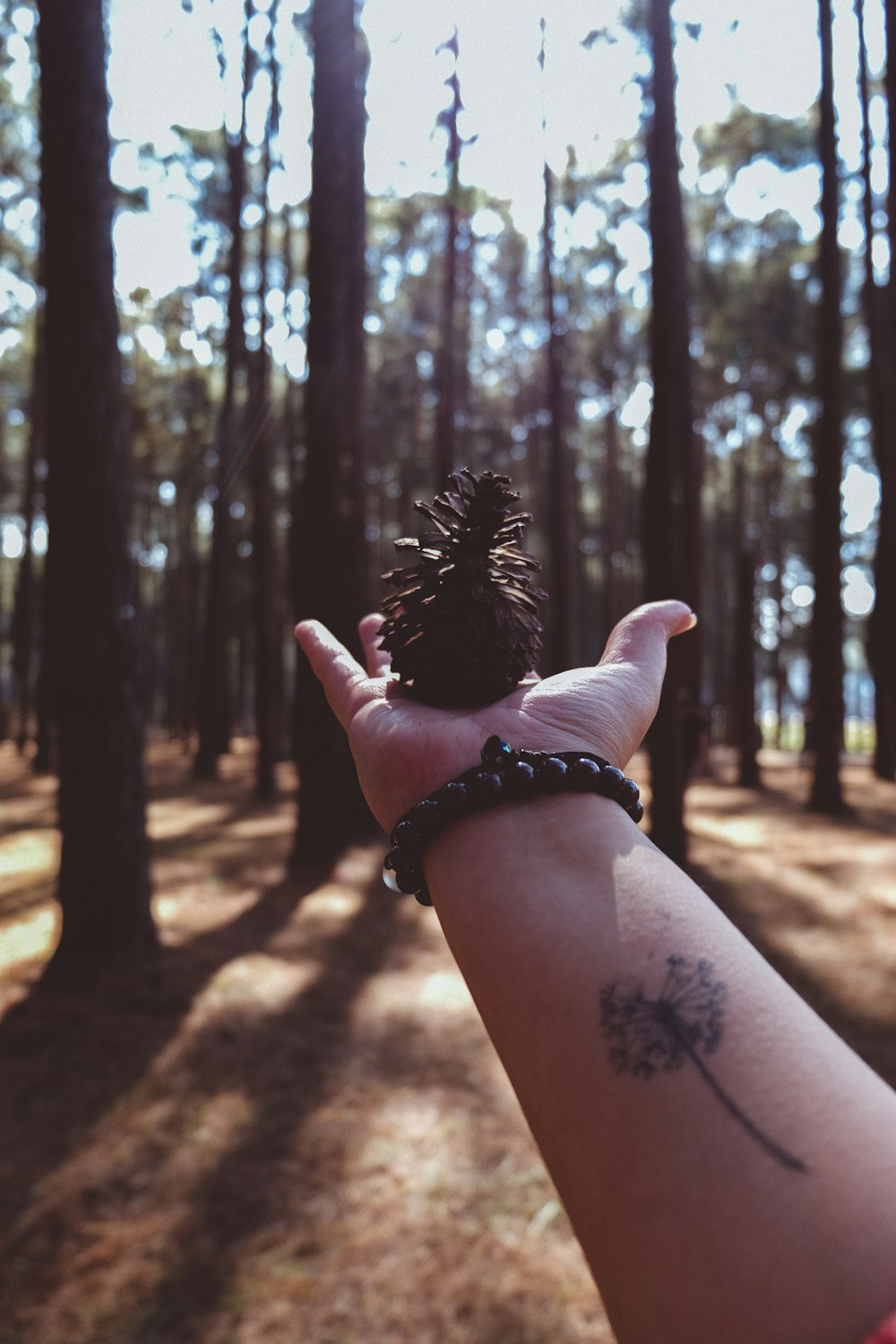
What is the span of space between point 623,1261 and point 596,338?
98.1 ft

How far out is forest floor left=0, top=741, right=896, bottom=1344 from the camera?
347 centimetres

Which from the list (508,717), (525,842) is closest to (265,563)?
(508,717)

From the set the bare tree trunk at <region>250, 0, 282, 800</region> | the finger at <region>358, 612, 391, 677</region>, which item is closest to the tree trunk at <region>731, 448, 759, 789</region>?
the bare tree trunk at <region>250, 0, 282, 800</region>

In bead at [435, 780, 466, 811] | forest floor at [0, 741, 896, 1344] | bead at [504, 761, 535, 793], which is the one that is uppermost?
bead at [504, 761, 535, 793]

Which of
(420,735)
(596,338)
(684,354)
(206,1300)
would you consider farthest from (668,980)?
(596,338)

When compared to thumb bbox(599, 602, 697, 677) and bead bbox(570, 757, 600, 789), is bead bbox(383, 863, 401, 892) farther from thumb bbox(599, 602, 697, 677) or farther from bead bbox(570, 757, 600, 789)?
thumb bbox(599, 602, 697, 677)

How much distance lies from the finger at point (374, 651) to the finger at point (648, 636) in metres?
0.52

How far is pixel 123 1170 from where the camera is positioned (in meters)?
4.25

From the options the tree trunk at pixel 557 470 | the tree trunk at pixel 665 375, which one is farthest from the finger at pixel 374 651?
the tree trunk at pixel 557 470

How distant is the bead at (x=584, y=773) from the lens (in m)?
1.36

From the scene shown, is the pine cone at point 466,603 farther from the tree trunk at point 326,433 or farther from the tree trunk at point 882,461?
the tree trunk at point 882,461

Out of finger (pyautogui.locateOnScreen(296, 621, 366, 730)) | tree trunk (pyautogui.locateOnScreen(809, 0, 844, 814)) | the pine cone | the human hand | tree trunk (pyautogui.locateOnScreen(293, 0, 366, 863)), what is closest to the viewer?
the human hand

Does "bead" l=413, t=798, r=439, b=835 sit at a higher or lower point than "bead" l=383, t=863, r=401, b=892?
higher

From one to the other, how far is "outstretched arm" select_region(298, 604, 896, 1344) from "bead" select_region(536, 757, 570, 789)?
0.09ft
